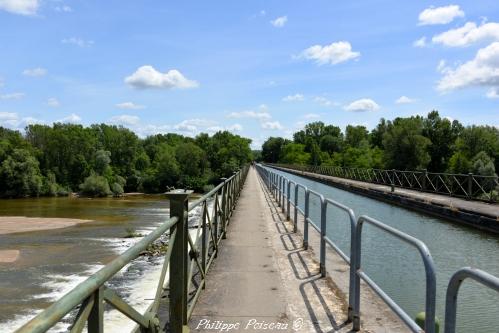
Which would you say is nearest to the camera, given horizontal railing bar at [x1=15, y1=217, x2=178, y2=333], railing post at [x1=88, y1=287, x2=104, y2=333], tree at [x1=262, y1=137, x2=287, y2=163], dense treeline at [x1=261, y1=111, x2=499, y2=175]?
horizontal railing bar at [x1=15, y1=217, x2=178, y2=333]

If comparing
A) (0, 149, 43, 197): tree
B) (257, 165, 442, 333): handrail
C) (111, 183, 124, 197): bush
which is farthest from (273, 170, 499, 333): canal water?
(111, 183, 124, 197): bush

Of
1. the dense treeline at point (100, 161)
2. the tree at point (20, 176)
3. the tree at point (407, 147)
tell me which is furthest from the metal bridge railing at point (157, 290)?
the tree at point (20, 176)

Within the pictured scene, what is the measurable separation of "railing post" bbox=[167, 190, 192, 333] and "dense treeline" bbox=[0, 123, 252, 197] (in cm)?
8251

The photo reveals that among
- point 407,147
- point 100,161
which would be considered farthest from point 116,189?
point 407,147

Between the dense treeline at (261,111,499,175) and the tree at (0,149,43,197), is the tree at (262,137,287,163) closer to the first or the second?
the dense treeline at (261,111,499,175)

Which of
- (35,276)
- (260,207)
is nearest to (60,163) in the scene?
(35,276)

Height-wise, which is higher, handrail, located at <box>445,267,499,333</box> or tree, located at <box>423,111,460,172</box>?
tree, located at <box>423,111,460,172</box>

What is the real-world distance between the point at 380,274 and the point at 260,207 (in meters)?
9.74

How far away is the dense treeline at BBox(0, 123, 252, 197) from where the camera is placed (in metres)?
95.3

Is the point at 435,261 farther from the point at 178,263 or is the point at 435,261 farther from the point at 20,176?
the point at 20,176

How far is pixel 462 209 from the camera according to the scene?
15727 mm

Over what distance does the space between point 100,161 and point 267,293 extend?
378 ft

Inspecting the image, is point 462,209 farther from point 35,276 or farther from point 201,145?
point 201,145

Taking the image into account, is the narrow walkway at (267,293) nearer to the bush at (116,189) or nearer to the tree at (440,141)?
the tree at (440,141)
